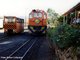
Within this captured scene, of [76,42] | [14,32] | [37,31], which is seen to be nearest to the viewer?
[76,42]

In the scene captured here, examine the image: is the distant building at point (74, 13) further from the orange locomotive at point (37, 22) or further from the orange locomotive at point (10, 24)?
the orange locomotive at point (10, 24)

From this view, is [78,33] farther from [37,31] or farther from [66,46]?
[37,31]

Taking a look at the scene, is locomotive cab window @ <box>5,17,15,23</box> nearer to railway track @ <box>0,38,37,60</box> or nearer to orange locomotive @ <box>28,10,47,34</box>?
orange locomotive @ <box>28,10,47,34</box>

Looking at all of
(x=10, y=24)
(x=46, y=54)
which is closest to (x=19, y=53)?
(x=46, y=54)

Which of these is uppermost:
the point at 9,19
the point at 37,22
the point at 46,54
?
the point at 9,19

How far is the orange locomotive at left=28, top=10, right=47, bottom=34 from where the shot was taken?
3672cm

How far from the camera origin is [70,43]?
9609 mm

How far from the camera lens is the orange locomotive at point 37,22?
36.7 metres

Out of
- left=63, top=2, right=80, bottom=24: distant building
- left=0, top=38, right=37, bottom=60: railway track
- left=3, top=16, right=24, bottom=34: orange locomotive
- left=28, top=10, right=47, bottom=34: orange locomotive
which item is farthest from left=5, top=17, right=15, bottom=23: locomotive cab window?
left=0, top=38, right=37, bottom=60: railway track

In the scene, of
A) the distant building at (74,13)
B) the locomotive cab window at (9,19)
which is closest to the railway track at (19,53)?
the distant building at (74,13)

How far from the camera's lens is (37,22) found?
36.9 metres

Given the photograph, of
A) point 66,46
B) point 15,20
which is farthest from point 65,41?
point 15,20

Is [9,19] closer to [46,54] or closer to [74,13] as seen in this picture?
[74,13]

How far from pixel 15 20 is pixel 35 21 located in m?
3.45
